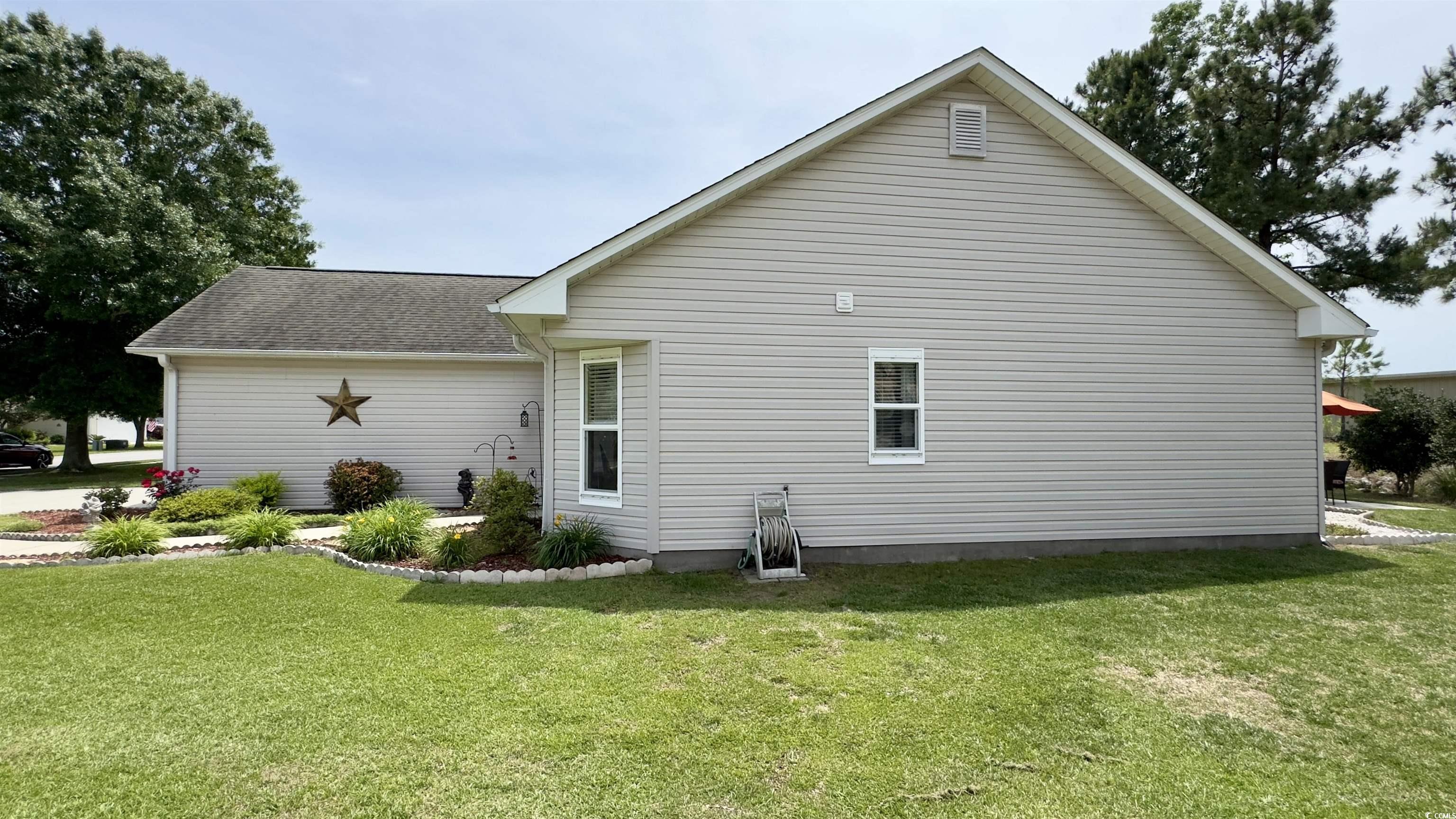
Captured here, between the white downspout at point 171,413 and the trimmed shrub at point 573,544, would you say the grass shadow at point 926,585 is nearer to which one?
the trimmed shrub at point 573,544

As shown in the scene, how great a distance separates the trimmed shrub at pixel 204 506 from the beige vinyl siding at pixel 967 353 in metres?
7.15

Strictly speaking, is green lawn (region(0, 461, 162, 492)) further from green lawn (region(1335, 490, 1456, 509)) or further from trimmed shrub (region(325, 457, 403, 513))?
green lawn (region(1335, 490, 1456, 509))

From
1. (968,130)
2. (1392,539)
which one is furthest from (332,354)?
(1392,539)

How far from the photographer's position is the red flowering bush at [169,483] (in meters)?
11.6

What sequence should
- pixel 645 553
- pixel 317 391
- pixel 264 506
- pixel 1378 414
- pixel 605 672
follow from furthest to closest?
pixel 1378 414
pixel 317 391
pixel 264 506
pixel 645 553
pixel 605 672

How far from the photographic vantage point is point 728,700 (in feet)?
13.7

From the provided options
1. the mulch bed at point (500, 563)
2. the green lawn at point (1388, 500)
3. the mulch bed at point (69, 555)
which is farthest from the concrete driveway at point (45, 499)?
the green lawn at point (1388, 500)

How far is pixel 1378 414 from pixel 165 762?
23.0 meters

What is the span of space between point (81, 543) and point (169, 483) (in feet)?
8.00

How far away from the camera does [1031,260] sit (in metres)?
8.32

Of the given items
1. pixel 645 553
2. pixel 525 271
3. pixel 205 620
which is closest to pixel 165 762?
pixel 205 620

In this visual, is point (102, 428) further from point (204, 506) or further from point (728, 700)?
point (728, 700)

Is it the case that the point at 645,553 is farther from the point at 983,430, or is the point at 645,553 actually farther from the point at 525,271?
the point at 525,271

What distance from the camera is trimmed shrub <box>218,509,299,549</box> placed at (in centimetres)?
880
